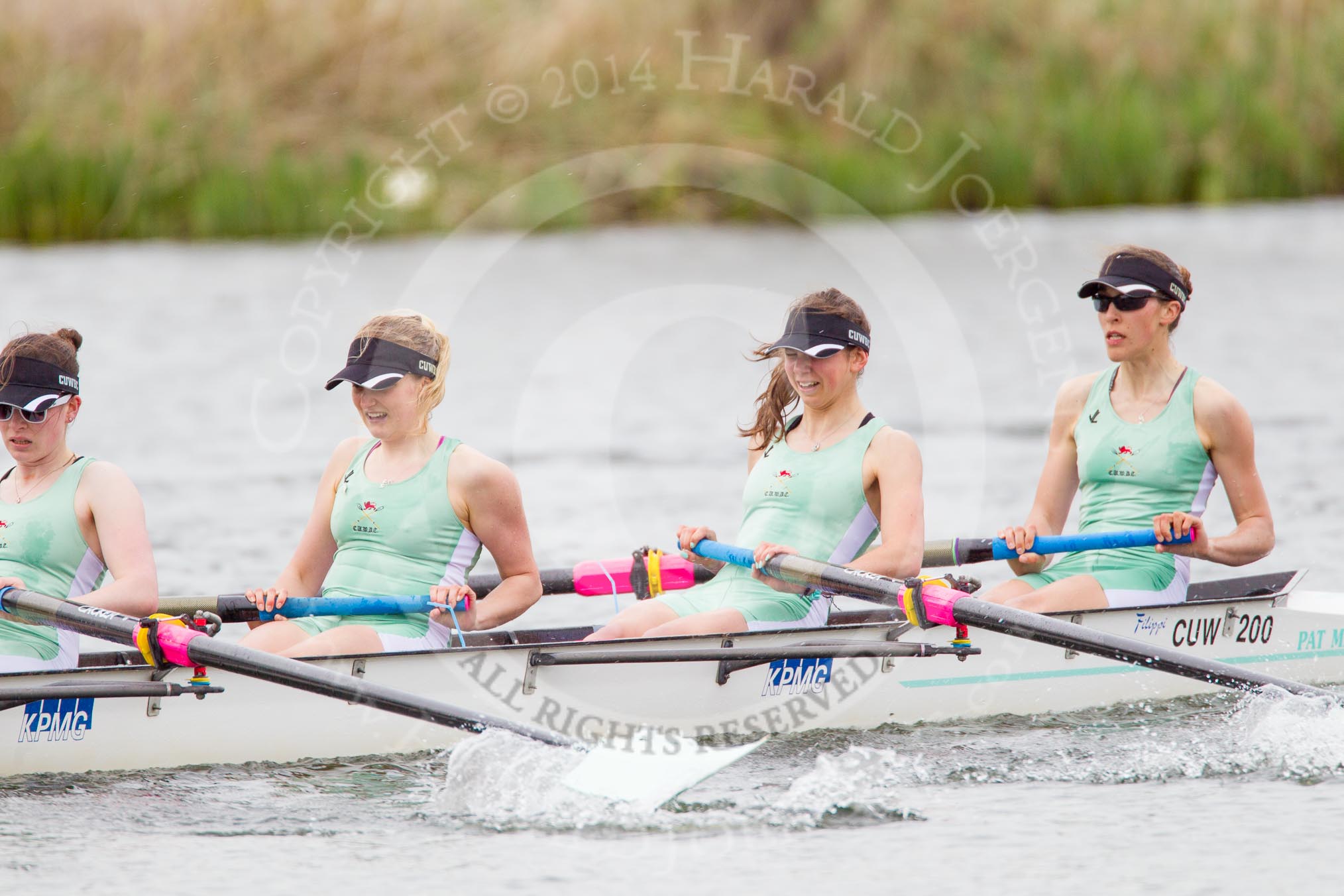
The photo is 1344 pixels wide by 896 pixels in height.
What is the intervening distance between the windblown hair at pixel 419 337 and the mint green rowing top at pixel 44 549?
1159mm

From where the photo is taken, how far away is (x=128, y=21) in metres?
20.2

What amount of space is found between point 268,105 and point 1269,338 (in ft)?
38.6

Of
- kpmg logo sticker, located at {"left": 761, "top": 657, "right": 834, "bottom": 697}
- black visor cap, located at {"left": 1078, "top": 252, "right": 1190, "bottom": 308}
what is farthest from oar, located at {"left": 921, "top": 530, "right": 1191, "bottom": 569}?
black visor cap, located at {"left": 1078, "top": 252, "right": 1190, "bottom": 308}

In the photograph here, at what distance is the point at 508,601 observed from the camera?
20.3ft

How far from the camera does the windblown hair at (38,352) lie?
587 centimetres

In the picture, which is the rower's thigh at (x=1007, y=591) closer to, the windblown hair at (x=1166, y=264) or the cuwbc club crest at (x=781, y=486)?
the cuwbc club crest at (x=781, y=486)

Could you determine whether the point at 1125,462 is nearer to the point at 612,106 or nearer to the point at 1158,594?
the point at 1158,594

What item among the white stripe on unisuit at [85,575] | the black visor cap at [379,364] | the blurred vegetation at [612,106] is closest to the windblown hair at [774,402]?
the black visor cap at [379,364]

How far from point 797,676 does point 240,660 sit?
214 cm

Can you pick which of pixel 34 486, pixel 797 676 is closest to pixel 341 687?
pixel 34 486

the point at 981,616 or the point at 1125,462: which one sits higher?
the point at 1125,462

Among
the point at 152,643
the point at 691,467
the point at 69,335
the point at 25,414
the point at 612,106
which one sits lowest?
the point at 152,643

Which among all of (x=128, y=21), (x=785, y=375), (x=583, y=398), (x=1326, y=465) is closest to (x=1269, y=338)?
(x=1326, y=465)

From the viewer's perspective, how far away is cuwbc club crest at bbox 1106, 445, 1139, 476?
6.93 meters
